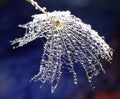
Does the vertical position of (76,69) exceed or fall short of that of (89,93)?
it exceeds it

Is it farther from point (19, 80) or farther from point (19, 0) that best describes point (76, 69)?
point (19, 0)

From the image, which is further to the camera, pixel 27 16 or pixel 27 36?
pixel 27 16

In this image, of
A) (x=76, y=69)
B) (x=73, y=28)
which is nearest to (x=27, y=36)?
(x=73, y=28)
